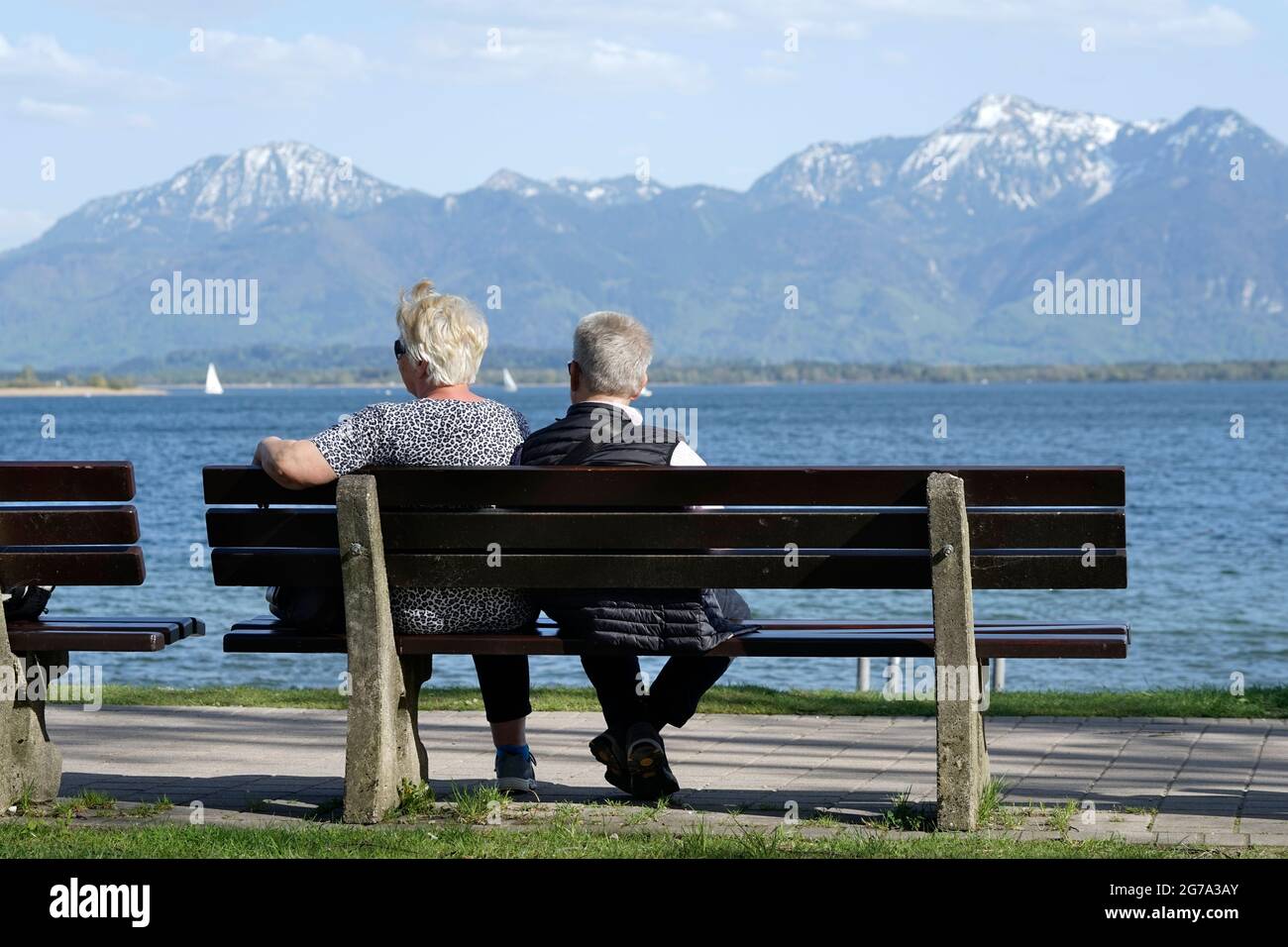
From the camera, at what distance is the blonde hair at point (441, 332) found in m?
5.44

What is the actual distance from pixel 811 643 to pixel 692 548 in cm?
46

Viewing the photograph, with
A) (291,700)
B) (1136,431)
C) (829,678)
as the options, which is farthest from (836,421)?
(291,700)

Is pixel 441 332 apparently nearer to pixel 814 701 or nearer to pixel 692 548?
pixel 692 548

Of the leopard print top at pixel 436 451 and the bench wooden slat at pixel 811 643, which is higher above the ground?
the leopard print top at pixel 436 451

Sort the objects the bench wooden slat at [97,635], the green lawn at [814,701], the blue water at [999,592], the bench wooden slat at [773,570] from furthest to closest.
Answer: the blue water at [999,592] < the green lawn at [814,701] < the bench wooden slat at [97,635] < the bench wooden slat at [773,570]

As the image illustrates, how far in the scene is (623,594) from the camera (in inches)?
204

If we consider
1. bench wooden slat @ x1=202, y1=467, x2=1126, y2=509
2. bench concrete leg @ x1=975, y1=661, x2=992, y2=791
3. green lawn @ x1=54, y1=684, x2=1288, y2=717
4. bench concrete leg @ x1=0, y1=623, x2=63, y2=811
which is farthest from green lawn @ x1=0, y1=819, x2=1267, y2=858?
green lawn @ x1=54, y1=684, x2=1288, y2=717

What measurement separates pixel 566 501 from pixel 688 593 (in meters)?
0.47

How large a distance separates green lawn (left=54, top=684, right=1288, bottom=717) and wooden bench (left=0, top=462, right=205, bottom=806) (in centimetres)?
308

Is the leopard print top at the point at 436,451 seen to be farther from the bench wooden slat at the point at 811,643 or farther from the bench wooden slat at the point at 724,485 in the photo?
the bench wooden slat at the point at 724,485

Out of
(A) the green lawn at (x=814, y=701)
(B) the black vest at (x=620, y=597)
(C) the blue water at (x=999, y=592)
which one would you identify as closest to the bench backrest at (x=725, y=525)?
(B) the black vest at (x=620, y=597)

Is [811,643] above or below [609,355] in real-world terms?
below

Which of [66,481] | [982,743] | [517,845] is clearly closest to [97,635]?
[66,481]

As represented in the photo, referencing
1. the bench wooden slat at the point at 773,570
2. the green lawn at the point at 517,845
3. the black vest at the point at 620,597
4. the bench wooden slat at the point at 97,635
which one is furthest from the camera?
the bench wooden slat at the point at 97,635
